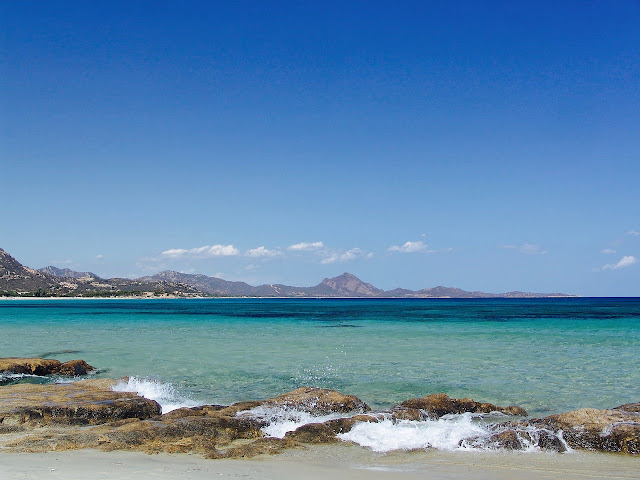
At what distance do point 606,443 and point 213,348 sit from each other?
24.4m

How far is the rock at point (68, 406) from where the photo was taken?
42.5 feet

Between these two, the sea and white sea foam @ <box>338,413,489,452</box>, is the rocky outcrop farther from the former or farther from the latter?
the sea

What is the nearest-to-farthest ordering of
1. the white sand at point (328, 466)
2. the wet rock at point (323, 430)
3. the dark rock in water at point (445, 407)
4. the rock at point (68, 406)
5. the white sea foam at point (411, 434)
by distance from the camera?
the white sand at point (328, 466) < the white sea foam at point (411, 434) < the wet rock at point (323, 430) < the rock at point (68, 406) < the dark rock in water at point (445, 407)

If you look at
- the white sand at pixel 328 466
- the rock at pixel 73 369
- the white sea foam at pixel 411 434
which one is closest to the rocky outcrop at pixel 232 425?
the white sea foam at pixel 411 434

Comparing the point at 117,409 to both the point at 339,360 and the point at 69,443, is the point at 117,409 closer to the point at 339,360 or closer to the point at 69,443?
the point at 69,443

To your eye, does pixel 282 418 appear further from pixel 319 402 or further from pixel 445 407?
pixel 445 407

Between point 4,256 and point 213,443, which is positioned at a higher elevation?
point 4,256

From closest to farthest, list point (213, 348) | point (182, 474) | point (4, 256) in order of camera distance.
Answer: point (182, 474)
point (213, 348)
point (4, 256)

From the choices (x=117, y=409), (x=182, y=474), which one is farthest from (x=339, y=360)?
(x=182, y=474)

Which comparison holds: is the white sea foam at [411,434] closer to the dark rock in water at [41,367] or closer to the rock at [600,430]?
the rock at [600,430]

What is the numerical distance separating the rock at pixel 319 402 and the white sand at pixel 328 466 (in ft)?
10.8

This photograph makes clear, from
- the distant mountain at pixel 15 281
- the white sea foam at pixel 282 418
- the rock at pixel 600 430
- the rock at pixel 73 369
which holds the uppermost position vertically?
the distant mountain at pixel 15 281

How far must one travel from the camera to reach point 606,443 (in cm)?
1124

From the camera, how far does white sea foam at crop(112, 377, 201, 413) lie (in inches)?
644
